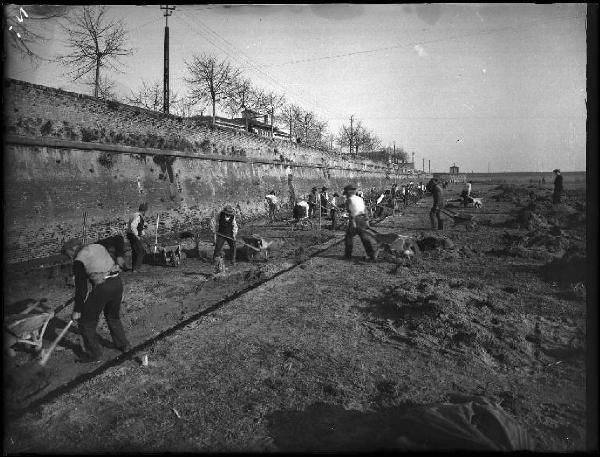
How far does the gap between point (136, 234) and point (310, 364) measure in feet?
20.8

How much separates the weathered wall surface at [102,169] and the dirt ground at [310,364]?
2.56 m

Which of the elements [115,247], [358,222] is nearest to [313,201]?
[358,222]

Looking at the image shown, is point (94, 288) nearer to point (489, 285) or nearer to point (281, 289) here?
point (281, 289)

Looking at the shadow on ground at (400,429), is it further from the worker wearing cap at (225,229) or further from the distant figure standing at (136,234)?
the distant figure standing at (136,234)

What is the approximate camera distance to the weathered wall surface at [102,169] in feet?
31.8

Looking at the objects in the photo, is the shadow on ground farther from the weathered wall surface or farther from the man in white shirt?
the man in white shirt

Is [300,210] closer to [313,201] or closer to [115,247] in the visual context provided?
[313,201]

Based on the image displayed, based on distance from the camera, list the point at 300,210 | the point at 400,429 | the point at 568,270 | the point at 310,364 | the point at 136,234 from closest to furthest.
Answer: the point at 400,429 < the point at 310,364 < the point at 568,270 < the point at 136,234 < the point at 300,210

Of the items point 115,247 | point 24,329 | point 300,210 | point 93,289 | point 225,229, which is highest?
point 300,210

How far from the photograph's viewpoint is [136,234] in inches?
347

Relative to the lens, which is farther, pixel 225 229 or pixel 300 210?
pixel 300 210

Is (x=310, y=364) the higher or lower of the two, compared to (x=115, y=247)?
lower

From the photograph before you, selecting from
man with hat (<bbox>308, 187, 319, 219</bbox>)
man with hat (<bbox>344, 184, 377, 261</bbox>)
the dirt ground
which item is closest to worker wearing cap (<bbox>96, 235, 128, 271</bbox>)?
the dirt ground

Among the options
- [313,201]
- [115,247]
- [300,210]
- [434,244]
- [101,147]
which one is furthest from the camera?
[313,201]
